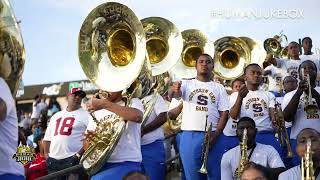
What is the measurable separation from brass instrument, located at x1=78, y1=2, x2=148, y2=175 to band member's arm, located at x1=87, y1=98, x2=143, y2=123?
0.47ft

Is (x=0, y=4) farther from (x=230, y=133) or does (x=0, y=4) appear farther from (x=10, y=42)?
(x=230, y=133)

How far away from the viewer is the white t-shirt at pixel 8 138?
327 cm

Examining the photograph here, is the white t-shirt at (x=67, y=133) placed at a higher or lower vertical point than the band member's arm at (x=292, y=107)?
lower

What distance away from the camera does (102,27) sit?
197 inches

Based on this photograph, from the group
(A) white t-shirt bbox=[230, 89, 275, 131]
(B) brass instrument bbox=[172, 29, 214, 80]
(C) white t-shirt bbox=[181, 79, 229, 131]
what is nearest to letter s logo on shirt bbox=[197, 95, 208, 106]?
(C) white t-shirt bbox=[181, 79, 229, 131]

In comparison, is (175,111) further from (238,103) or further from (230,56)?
(230,56)

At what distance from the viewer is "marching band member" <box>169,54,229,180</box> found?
6.32 m

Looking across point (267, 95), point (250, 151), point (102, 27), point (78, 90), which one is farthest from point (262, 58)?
point (102, 27)

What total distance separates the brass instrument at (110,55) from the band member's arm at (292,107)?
2.06m

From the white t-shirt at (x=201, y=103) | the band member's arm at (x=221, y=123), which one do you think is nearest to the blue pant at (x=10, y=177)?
the white t-shirt at (x=201, y=103)

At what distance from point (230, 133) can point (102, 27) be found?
2778 millimetres

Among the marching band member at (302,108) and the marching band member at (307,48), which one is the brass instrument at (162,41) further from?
the marching band member at (307,48)

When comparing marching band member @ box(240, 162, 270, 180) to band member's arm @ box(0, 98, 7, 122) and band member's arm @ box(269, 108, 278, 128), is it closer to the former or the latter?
band member's arm @ box(0, 98, 7, 122)

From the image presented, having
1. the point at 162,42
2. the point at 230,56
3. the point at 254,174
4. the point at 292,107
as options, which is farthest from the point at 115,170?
the point at 230,56
